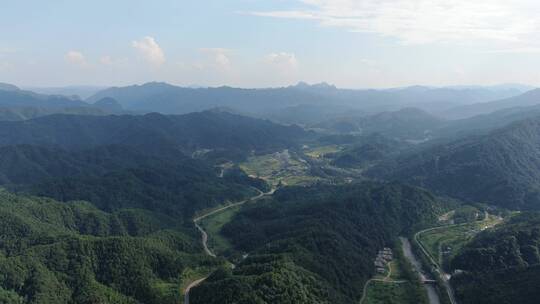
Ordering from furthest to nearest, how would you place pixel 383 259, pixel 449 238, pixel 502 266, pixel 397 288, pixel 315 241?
pixel 449 238
pixel 383 259
pixel 315 241
pixel 502 266
pixel 397 288

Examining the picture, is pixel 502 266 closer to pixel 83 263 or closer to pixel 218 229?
pixel 218 229

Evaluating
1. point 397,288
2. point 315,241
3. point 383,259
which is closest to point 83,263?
point 315,241

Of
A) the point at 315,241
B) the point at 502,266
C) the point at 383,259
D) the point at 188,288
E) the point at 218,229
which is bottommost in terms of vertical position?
the point at 218,229

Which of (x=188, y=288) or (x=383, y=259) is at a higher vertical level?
(x=188, y=288)

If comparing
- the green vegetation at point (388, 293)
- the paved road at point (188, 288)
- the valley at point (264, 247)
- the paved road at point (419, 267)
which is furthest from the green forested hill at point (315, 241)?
the paved road at point (419, 267)

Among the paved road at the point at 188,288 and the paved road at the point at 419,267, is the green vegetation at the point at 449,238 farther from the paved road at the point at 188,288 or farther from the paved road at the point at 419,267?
the paved road at the point at 188,288

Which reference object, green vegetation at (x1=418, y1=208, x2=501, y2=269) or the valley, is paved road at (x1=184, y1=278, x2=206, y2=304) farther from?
green vegetation at (x1=418, y1=208, x2=501, y2=269)

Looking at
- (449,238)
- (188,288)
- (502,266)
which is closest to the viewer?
(188,288)
